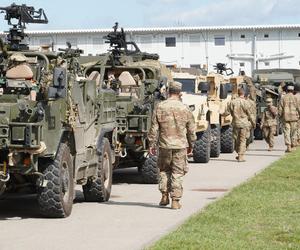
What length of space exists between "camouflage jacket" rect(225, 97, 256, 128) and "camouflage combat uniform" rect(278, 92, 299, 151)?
8.42ft

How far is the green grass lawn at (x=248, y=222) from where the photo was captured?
8.91 meters

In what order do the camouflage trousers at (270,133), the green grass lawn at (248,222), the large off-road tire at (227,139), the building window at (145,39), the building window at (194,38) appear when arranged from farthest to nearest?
1. the building window at (145,39)
2. the building window at (194,38)
3. the camouflage trousers at (270,133)
4. the large off-road tire at (227,139)
5. the green grass lawn at (248,222)

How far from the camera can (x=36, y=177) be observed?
10773 mm

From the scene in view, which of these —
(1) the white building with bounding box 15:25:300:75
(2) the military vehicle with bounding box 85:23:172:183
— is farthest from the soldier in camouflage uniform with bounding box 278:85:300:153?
(1) the white building with bounding box 15:25:300:75

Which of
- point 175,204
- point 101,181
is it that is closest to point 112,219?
point 175,204

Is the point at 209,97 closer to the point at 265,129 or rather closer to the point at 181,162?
the point at 265,129

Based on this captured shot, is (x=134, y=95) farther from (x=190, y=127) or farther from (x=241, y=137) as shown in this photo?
(x=241, y=137)

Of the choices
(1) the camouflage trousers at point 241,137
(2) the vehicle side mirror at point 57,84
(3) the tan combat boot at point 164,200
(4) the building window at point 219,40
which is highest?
(2) the vehicle side mirror at point 57,84

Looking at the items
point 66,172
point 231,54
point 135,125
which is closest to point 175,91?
point 66,172

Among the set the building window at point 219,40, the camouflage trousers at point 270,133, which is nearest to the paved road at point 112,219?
the camouflage trousers at point 270,133

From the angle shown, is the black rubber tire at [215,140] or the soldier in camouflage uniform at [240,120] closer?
the soldier in camouflage uniform at [240,120]

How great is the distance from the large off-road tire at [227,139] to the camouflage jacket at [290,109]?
4.73ft

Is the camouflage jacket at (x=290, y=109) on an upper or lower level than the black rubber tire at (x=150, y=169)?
upper

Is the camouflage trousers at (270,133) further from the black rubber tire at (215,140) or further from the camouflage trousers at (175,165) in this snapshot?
the camouflage trousers at (175,165)
